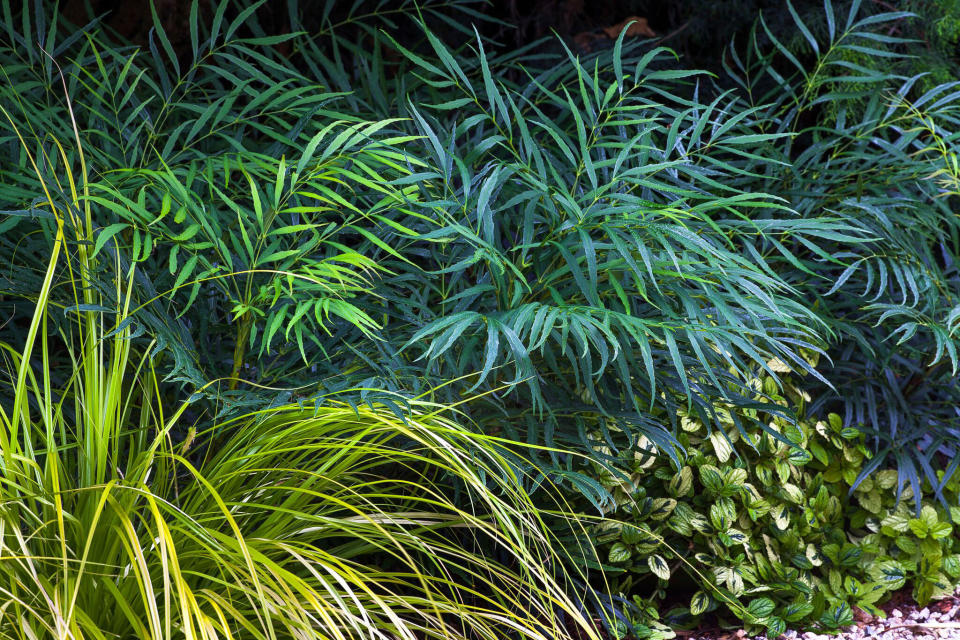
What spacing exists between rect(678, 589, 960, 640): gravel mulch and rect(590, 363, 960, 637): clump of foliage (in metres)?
0.03

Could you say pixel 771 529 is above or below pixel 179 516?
below

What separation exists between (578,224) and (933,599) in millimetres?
1172

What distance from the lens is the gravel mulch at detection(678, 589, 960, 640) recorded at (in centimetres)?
166

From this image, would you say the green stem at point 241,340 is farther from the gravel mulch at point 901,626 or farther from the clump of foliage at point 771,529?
the gravel mulch at point 901,626

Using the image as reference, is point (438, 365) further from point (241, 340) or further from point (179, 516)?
point (179, 516)

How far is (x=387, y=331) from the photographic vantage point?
4.70ft

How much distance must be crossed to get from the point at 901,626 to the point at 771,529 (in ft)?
1.05

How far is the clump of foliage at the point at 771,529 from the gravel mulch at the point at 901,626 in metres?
0.03

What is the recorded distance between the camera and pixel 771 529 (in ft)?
5.56

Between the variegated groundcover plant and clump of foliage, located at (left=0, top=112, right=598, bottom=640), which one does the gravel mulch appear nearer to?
the variegated groundcover plant

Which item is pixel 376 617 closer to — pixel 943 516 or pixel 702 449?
pixel 702 449

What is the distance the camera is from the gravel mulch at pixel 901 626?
166cm

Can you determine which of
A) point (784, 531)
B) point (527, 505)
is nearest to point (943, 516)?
point (784, 531)

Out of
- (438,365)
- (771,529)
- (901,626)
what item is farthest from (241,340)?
(901,626)
